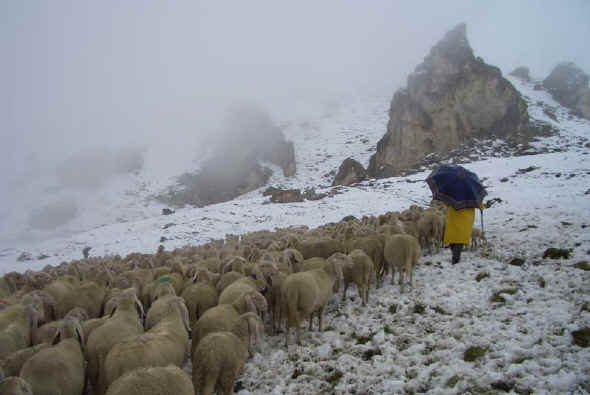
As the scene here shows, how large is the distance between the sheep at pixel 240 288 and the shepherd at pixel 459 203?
5763 mm

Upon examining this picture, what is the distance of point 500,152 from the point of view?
52281mm

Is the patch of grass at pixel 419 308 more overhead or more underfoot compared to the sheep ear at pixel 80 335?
more underfoot

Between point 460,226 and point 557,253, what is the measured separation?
2298mm

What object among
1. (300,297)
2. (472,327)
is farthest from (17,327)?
(472,327)

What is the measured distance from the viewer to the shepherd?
31.6ft

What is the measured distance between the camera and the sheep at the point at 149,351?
13.8 feet

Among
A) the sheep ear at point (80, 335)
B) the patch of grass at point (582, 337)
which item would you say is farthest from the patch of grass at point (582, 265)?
the sheep ear at point (80, 335)

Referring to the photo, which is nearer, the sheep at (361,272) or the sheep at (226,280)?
the sheep at (226,280)

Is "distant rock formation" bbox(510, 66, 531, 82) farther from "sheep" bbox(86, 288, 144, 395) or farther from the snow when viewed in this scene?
"sheep" bbox(86, 288, 144, 395)

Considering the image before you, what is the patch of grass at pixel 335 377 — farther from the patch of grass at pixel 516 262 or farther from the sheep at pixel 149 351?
the patch of grass at pixel 516 262

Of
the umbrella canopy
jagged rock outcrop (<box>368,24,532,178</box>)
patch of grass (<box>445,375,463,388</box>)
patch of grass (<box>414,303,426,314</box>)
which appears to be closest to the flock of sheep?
patch of grass (<box>414,303,426,314</box>)

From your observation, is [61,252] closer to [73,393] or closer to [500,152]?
[73,393]

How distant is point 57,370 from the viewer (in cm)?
446

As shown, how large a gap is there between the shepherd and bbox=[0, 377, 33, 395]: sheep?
9670 millimetres
